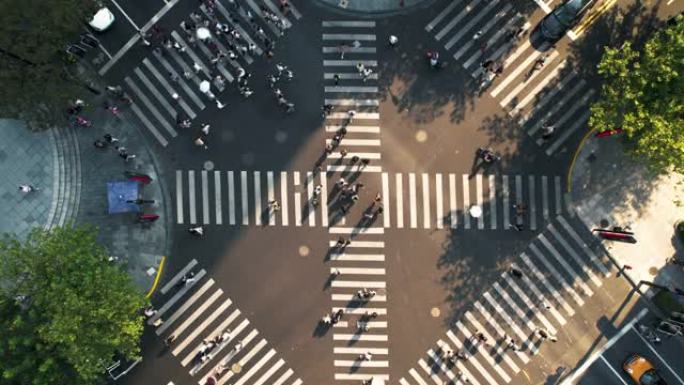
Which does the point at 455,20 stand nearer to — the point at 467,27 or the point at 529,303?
the point at 467,27

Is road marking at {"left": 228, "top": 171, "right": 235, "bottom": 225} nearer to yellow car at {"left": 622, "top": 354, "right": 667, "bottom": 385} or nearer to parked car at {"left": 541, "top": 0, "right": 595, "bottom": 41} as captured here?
parked car at {"left": 541, "top": 0, "right": 595, "bottom": 41}

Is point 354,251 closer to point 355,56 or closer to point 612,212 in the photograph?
point 355,56

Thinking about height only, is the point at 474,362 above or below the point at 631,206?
below

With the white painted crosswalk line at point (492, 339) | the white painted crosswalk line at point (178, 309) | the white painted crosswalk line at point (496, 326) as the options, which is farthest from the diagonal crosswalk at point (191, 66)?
the white painted crosswalk line at point (496, 326)

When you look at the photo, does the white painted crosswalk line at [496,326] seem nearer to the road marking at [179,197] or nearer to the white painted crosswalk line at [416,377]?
the white painted crosswalk line at [416,377]

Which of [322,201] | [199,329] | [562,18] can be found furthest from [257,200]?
[562,18]
